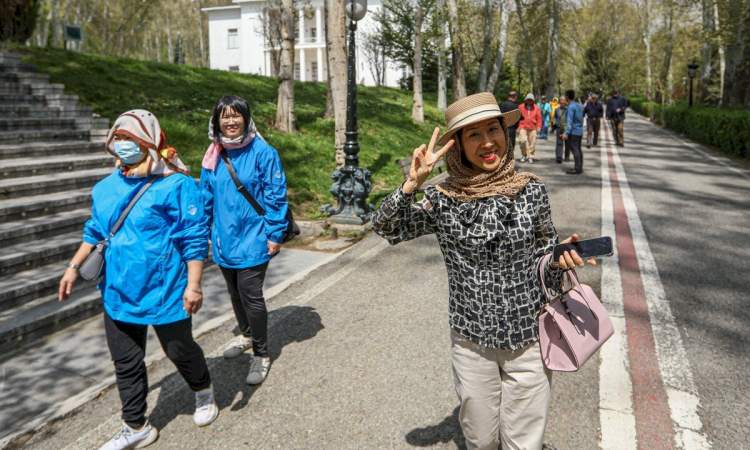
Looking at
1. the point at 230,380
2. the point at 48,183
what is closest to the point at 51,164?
the point at 48,183

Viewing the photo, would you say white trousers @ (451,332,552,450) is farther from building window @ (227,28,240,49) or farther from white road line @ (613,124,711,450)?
building window @ (227,28,240,49)

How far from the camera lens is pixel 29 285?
16.9 feet

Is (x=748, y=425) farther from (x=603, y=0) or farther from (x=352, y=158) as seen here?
(x=603, y=0)

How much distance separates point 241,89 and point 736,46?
63.3 feet

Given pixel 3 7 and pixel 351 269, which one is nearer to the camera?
pixel 351 269

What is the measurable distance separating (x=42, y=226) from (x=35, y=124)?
12.0 feet

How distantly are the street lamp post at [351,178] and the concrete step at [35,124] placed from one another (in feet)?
15.8

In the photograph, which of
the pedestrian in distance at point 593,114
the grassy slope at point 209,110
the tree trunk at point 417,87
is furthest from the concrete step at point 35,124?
the pedestrian in distance at point 593,114

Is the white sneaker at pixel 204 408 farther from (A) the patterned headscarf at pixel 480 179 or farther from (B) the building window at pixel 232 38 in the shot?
(B) the building window at pixel 232 38

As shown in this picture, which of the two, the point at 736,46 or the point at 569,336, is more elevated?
the point at 736,46

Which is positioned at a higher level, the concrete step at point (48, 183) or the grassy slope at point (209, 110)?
the grassy slope at point (209, 110)

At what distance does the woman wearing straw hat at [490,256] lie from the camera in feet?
7.45

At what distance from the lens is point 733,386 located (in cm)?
354

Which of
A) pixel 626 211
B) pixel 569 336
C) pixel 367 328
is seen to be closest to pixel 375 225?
pixel 569 336
